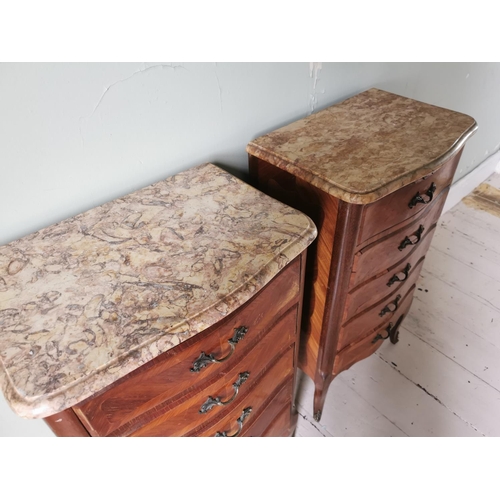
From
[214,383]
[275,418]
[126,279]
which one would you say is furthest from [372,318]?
[126,279]

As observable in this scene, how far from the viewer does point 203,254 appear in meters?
0.65

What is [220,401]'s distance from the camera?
0.72m

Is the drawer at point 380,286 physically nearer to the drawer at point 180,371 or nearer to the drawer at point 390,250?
the drawer at point 390,250

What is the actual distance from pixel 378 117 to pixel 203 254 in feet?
2.31

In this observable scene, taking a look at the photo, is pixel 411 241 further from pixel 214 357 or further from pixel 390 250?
pixel 214 357

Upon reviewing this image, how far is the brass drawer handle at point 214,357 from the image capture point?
61 centimetres

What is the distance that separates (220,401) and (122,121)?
60cm

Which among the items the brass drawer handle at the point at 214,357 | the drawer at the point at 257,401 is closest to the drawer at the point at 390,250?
the drawer at the point at 257,401

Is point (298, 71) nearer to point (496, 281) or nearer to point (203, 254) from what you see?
point (203, 254)

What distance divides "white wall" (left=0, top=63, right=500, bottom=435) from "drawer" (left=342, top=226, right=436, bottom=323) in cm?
47

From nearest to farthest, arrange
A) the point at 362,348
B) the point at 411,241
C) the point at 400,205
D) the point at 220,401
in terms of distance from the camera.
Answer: the point at 220,401
the point at 400,205
the point at 411,241
the point at 362,348

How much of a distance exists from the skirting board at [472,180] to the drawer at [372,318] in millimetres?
1213
